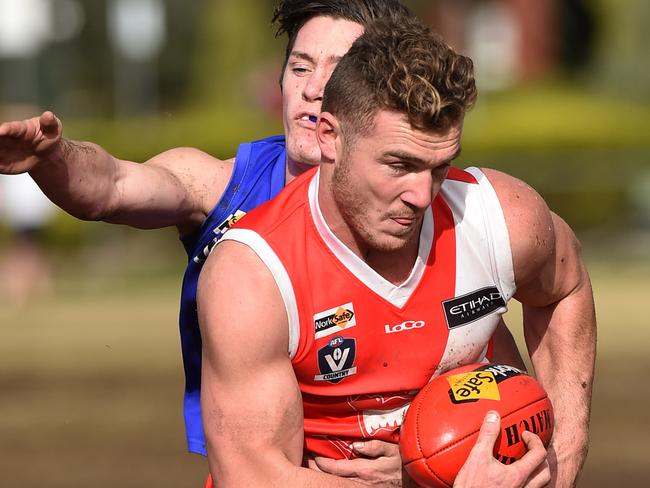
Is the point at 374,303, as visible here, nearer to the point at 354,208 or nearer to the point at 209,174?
the point at 354,208

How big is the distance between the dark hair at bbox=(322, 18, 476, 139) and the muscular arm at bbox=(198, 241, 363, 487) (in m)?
0.67

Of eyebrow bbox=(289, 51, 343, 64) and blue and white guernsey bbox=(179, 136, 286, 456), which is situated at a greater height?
eyebrow bbox=(289, 51, 343, 64)

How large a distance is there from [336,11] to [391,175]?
4.65 feet

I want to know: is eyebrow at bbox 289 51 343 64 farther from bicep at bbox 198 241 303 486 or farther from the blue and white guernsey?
bicep at bbox 198 241 303 486

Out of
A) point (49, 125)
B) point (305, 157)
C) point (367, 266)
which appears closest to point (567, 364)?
point (367, 266)

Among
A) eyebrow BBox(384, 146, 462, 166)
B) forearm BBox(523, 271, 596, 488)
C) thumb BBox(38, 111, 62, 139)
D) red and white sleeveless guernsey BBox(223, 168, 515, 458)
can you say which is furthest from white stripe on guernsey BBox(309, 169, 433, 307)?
thumb BBox(38, 111, 62, 139)

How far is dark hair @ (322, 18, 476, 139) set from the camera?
171 inches

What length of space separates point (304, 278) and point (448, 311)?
63 cm

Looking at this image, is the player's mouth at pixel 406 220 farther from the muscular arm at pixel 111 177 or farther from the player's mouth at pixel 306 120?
the muscular arm at pixel 111 177

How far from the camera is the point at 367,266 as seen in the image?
474cm

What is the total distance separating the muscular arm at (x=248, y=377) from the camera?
447cm

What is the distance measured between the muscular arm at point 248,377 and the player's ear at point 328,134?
469 millimetres

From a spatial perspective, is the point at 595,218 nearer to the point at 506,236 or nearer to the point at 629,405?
the point at 629,405

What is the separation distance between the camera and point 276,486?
14.8 feet
